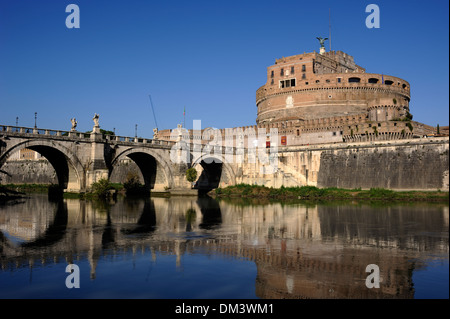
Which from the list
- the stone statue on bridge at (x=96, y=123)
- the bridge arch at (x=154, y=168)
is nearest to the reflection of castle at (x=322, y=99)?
the bridge arch at (x=154, y=168)

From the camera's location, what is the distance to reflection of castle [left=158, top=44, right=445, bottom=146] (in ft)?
221

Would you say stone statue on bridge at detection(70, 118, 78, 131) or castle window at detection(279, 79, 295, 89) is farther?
castle window at detection(279, 79, 295, 89)

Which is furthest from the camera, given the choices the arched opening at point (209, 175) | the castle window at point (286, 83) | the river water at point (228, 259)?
the castle window at point (286, 83)

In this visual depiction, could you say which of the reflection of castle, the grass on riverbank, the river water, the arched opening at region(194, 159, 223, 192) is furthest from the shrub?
the river water

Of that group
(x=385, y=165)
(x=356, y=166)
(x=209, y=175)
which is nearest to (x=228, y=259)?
(x=385, y=165)

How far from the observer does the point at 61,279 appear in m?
12.9

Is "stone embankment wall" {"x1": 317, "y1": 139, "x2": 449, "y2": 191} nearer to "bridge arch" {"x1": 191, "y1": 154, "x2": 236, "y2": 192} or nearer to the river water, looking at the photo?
"bridge arch" {"x1": 191, "y1": 154, "x2": 236, "y2": 192}

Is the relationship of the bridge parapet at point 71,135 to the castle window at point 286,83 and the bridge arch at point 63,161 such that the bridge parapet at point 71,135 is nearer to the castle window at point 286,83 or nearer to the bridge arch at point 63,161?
the bridge arch at point 63,161

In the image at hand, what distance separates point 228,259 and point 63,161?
131 feet

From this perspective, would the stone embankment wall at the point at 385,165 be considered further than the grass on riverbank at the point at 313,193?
Yes

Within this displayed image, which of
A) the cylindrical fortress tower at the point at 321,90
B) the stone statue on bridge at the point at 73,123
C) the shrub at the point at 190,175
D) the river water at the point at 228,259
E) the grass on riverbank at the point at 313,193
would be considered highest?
the cylindrical fortress tower at the point at 321,90

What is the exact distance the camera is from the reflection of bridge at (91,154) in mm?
44375

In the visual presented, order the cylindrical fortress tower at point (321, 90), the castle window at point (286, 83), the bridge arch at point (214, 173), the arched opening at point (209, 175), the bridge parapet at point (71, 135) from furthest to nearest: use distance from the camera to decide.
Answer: the castle window at point (286, 83), the cylindrical fortress tower at point (321, 90), the arched opening at point (209, 175), the bridge arch at point (214, 173), the bridge parapet at point (71, 135)
